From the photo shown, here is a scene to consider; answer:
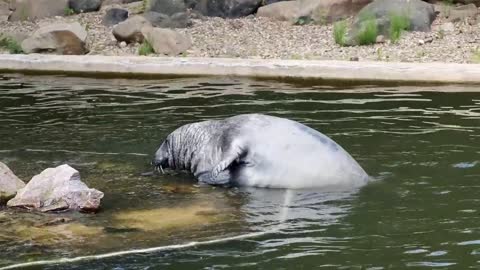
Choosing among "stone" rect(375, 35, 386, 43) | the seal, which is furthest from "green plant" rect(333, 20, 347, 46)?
the seal

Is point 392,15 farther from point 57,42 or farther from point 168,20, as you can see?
point 57,42

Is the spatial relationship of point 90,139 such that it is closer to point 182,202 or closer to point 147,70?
point 182,202

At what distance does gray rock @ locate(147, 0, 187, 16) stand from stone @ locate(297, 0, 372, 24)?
2292mm

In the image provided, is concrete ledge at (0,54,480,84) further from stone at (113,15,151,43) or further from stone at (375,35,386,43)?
stone at (375,35,386,43)

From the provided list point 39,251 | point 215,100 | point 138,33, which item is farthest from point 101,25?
point 39,251

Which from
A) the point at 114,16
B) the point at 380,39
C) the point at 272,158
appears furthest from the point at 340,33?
the point at 272,158

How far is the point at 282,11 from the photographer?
1617 cm

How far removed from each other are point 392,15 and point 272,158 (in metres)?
7.53

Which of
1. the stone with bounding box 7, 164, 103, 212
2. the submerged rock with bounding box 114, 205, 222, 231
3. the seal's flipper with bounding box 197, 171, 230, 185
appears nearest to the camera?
the submerged rock with bounding box 114, 205, 222, 231

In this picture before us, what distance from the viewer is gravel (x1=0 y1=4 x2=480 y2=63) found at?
1282cm

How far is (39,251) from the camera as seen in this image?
5539mm

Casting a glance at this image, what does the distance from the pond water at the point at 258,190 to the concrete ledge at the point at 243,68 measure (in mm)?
313

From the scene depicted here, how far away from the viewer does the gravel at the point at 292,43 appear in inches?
505

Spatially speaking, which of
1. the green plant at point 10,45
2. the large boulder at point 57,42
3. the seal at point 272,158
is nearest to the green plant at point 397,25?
the large boulder at point 57,42
